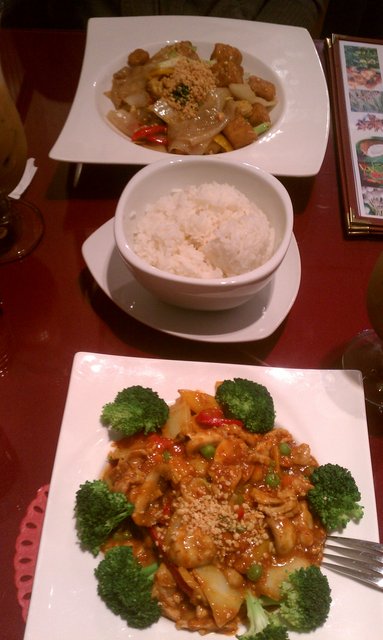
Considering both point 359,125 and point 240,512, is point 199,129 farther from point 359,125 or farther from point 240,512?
point 240,512

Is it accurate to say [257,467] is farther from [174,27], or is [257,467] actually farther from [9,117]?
[174,27]

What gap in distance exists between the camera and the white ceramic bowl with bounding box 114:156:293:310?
6.42 feet

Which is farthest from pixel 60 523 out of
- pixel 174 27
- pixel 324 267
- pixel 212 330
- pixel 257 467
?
pixel 174 27

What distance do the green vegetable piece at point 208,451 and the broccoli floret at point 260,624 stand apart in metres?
0.41

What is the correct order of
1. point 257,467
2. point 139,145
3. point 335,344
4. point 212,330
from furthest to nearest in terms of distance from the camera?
1. point 139,145
2. point 335,344
3. point 212,330
4. point 257,467

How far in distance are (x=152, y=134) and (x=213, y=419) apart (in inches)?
68.4

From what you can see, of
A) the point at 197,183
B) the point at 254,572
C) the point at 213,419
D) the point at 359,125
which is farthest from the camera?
the point at 359,125

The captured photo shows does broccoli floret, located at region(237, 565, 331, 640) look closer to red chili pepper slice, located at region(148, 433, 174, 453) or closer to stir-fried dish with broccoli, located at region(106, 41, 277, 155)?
red chili pepper slice, located at region(148, 433, 174, 453)

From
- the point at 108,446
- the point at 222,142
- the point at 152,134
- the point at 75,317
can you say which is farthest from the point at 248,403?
the point at 152,134

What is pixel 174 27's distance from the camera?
343 cm

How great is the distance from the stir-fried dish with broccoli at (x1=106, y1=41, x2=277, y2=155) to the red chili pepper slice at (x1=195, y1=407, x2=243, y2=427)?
1527 millimetres

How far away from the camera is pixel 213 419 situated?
6.04 feet

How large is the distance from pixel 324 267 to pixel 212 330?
78 centimetres

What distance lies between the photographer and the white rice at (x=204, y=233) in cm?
212
